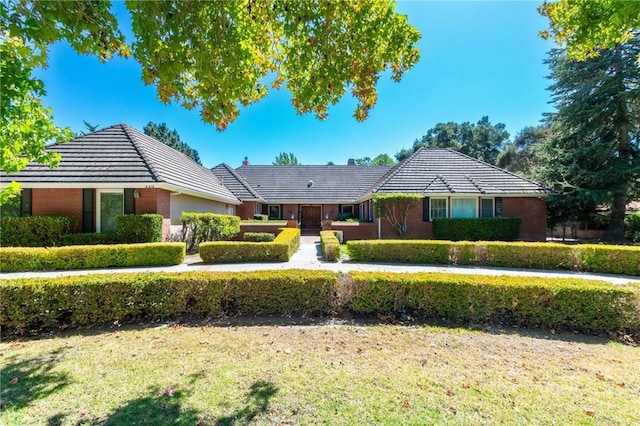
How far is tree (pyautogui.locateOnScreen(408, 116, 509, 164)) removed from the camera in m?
51.2

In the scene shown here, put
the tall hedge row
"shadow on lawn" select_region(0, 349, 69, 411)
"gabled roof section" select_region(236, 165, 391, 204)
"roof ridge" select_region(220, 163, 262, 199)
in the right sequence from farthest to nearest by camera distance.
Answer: "gabled roof section" select_region(236, 165, 391, 204) → "roof ridge" select_region(220, 163, 262, 199) → the tall hedge row → "shadow on lawn" select_region(0, 349, 69, 411)

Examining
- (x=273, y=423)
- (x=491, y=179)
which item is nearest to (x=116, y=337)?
(x=273, y=423)

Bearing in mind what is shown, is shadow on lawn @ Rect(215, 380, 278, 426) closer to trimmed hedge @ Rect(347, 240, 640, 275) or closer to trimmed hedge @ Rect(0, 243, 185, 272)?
trimmed hedge @ Rect(0, 243, 185, 272)

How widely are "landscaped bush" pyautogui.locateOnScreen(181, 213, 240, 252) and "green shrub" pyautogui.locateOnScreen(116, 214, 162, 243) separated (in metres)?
2.33

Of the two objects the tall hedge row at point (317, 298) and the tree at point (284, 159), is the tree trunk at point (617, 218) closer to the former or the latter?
the tall hedge row at point (317, 298)

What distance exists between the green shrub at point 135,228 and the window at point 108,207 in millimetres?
1076

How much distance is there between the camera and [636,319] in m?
5.04

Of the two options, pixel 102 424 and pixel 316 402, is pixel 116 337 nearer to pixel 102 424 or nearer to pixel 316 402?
pixel 102 424

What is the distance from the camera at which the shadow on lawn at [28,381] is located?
3.05 m

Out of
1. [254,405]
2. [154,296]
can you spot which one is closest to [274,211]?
[154,296]

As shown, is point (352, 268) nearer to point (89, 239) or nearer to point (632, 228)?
point (89, 239)

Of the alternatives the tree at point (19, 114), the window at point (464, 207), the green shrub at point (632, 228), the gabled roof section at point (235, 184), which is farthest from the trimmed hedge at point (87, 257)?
the green shrub at point (632, 228)

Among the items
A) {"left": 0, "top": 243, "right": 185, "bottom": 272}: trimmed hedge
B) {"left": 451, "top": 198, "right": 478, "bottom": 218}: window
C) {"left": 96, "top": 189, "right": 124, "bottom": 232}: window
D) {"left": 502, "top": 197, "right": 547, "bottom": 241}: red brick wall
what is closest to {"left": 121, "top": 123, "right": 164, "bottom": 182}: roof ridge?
{"left": 96, "top": 189, "right": 124, "bottom": 232}: window

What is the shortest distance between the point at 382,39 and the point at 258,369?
4.66 meters
